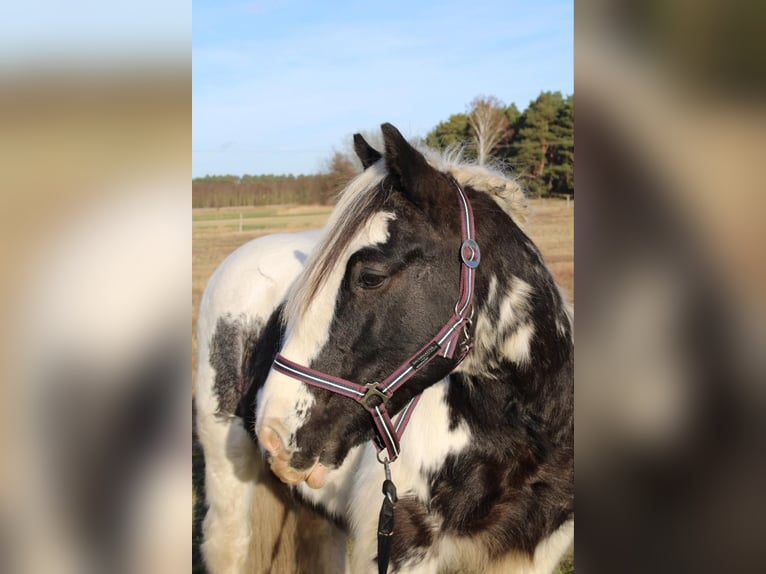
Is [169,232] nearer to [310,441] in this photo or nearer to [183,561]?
[183,561]

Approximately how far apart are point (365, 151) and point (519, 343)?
3.09ft

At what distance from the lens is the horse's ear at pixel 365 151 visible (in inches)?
95.7

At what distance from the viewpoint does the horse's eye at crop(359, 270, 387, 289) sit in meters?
1.99

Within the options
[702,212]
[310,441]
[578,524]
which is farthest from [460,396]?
[702,212]

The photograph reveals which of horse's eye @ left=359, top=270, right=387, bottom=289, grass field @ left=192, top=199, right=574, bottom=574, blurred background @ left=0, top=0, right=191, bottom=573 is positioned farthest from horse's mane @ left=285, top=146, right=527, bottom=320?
grass field @ left=192, top=199, right=574, bottom=574

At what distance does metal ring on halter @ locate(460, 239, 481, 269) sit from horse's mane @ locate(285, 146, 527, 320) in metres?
0.27

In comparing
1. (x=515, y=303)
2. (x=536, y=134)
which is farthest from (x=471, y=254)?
(x=536, y=134)

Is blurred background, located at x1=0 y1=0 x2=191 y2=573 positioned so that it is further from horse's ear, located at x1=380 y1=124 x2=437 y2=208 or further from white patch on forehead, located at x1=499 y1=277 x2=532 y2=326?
white patch on forehead, located at x1=499 y1=277 x2=532 y2=326

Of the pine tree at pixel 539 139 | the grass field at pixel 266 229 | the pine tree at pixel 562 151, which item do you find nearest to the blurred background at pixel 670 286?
the grass field at pixel 266 229

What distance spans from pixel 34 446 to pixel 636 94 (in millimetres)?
618

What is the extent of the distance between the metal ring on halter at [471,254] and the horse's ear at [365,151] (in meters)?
0.60

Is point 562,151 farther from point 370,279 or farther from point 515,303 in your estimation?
point 370,279

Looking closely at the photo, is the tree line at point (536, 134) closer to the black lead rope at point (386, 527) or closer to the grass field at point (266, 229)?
the grass field at point (266, 229)

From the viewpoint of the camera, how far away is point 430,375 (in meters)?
2.07
